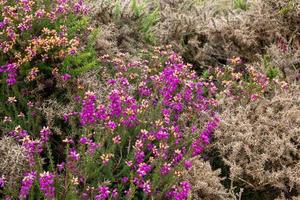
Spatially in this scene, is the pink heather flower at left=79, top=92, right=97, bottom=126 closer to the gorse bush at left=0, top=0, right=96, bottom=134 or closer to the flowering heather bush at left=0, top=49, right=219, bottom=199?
the flowering heather bush at left=0, top=49, right=219, bottom=199

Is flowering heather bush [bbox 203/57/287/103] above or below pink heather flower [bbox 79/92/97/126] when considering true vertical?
below

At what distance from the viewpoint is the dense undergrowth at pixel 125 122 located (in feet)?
7.66

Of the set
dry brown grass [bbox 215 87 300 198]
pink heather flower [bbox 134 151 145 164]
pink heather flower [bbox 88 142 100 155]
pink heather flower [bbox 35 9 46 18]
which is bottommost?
dry brown grass [bbox 215 87 300 198]

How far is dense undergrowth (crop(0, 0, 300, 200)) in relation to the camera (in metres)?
2.34

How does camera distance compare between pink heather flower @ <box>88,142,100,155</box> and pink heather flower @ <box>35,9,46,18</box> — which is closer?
pink heather flower @ <box>88,142,100,155</box>

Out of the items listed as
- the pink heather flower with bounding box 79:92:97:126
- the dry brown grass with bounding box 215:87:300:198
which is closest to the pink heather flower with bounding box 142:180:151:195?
the pink heather flower with bounding box 79:92:97:126

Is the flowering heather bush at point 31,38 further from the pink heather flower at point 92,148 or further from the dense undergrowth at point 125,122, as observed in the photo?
the pink heather flower at point 92,148

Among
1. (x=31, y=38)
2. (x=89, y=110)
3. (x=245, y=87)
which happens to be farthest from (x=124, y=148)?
(x=245, y=87)

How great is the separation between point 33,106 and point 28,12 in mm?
738

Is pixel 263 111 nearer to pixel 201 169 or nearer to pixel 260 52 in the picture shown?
pixel 201 169

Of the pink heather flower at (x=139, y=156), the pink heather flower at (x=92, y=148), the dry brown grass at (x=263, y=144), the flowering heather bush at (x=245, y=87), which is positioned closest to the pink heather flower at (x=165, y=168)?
the pink heather flower at (x=139, y=156)

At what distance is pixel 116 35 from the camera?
428cm

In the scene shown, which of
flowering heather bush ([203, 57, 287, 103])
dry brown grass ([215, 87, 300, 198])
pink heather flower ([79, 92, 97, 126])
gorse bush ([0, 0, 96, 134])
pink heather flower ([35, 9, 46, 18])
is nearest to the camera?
pink heather flower ([79, 92, 97, 126])

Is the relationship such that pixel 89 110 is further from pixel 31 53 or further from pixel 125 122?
pixel 31 53
